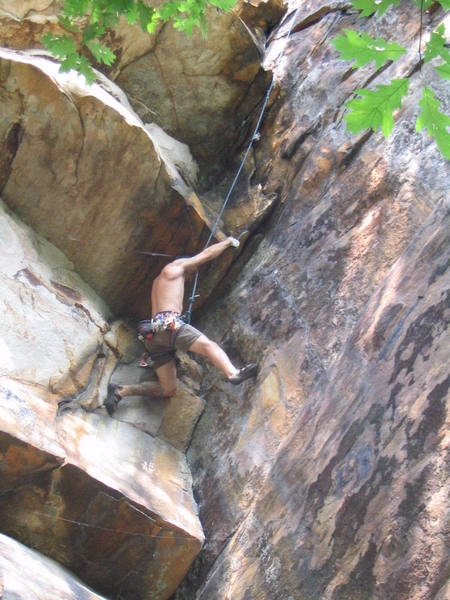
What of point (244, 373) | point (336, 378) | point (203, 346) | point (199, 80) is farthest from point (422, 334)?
point (199, 80)

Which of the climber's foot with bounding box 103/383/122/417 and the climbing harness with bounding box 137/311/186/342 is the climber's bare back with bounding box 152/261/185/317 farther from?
the climber's foot with bounding box 103/383/122/417

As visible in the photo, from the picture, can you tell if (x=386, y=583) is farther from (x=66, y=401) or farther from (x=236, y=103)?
(x=236, y=103)

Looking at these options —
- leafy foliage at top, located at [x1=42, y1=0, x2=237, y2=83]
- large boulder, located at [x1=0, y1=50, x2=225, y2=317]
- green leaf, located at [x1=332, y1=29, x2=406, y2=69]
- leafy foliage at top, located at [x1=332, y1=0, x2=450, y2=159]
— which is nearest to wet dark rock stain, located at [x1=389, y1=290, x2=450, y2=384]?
leafy foliage at top, located at [x1=332, y1=0, x2=450, y2=159]

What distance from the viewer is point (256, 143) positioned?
24.5 feet

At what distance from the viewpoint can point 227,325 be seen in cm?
631

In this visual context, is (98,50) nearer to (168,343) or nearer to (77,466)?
(77,466)

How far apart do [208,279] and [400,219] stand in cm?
250

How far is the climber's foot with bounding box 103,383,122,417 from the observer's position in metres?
5.54

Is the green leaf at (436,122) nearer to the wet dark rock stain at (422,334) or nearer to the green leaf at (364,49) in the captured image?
the green leaf at (364,49)

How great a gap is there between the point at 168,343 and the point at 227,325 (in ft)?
2.72

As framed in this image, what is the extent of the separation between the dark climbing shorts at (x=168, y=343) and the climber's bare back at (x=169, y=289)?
0.92 feet

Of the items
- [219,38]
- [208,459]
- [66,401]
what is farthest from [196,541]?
[219,38]

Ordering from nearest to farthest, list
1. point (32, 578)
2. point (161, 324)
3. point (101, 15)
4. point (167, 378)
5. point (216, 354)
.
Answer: point (101, 15) → point (32, 578) → point (216, 354) → point (161, 324) → point (167, 378)

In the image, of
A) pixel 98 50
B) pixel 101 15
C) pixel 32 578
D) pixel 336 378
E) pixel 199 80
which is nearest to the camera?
pixel 101 15
